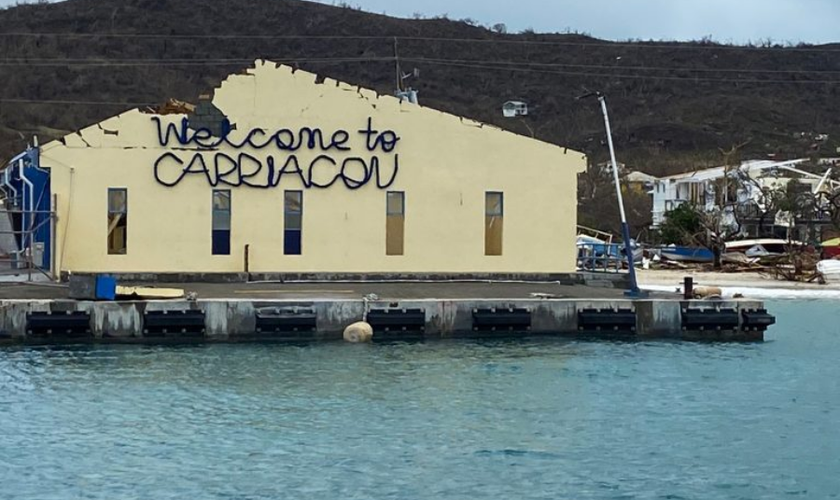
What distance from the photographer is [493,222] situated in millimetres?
37750

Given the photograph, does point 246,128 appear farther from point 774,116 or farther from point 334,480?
point 774,116

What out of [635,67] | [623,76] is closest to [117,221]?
[623,76]

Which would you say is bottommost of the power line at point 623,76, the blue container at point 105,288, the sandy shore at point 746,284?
the sandy shore at point 746,284

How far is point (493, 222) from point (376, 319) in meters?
8.52

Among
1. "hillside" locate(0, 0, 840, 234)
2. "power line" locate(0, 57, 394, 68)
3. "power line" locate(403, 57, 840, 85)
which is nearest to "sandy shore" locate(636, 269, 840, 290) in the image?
"hillside" locate(0, 0, 840, 234)

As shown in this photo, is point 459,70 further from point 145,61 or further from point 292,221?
point 292,221

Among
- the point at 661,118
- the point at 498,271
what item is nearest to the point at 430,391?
the point at 498,271

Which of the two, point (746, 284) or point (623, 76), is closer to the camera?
point (746, 284)

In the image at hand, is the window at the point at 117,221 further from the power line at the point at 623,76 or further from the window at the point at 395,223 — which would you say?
the power line at the point at 623,76

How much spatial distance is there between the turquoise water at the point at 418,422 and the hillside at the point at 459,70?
84.5 m

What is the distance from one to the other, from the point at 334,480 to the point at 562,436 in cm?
449

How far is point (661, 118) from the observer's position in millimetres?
146625

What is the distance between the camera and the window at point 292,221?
36656 mm

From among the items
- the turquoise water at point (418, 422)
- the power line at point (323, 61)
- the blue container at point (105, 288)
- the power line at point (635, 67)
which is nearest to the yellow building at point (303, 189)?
the blue container at point (105, 288)
